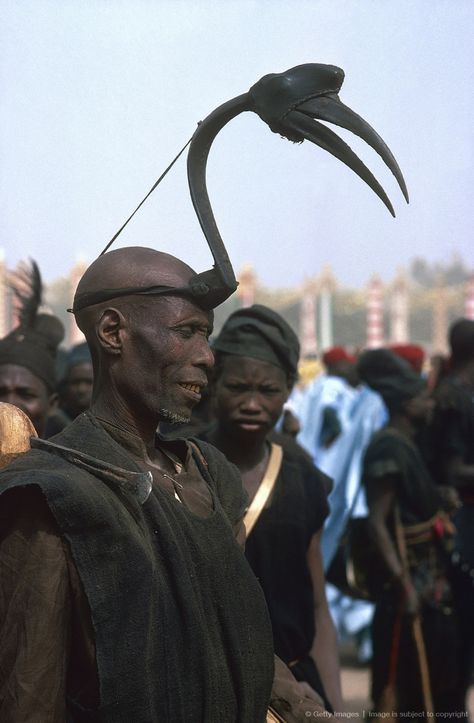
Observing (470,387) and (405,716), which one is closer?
(405,716)

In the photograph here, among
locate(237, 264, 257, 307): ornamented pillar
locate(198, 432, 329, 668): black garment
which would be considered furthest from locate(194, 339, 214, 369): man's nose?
locate(237, 264, 257, 307): ornamented pillar

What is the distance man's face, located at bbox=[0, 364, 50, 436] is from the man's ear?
2.05 meters

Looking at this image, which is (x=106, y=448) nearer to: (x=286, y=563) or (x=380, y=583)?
(x=286, y=563)

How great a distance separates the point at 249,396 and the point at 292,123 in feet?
5.79

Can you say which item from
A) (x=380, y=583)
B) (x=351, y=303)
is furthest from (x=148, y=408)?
(x=351, y=303)

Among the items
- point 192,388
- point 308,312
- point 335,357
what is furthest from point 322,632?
point 308,312

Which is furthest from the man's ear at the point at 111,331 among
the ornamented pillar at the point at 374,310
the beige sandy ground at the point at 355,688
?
the ornamented pillar at the point at 374,310

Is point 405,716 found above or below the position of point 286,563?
below

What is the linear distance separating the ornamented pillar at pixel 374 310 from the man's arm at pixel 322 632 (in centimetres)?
3657

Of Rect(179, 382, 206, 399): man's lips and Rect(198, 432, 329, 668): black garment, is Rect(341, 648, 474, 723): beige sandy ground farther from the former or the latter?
Rect(179, 382, 206, 399): man's lips

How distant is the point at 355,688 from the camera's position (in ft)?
25.9

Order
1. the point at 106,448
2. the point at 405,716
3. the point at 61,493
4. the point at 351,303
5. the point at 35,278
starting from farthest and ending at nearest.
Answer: the point at 351,303 < the point at 405,716 < the point at 35,278 < the point at 106,448 < the point at 61,493

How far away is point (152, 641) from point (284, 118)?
1.00m

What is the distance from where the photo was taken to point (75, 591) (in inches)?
81.7
